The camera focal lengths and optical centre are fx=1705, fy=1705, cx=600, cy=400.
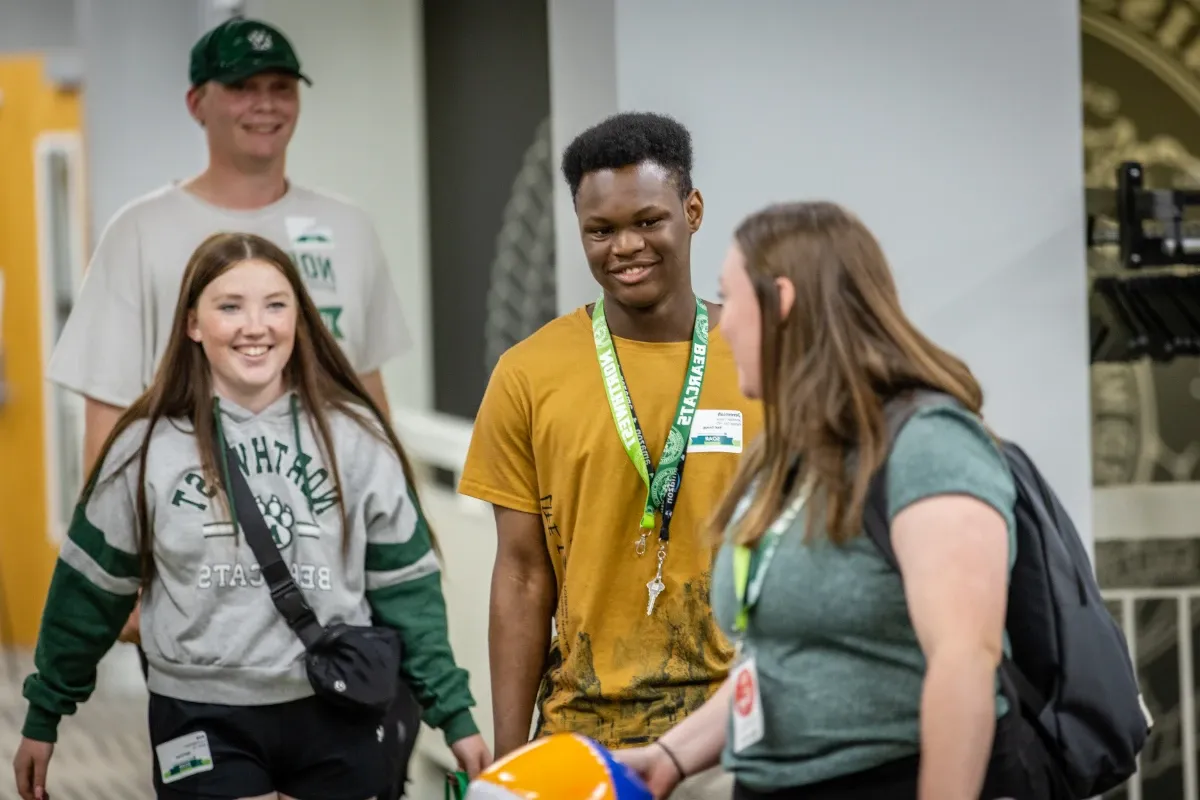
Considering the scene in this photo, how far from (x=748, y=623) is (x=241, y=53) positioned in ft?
7.75

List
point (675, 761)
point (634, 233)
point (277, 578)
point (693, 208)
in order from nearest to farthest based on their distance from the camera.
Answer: point (675, 761)
point (634, 233)
point (693, 208)
point (277, 578)

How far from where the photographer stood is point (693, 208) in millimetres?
2783

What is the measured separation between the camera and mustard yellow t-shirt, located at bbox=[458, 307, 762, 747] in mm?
2658

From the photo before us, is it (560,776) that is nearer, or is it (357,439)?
(560,776)

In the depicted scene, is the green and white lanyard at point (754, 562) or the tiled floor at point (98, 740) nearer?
the green and white lanyard at point (754, 562)

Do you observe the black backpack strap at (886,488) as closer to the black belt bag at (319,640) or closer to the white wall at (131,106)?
the black belt bag at (319,640)

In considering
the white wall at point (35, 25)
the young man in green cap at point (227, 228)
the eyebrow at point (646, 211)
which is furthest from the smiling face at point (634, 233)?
the white wall at point (35, 25)

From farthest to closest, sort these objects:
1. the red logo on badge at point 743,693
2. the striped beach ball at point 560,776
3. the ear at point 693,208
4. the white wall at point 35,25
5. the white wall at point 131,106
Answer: the white wall at point 35,25 < the white wall at point 131,106 < the ear at point 693,208 < the striped beach ball at point 560,776 < the red logo on badge at point 743,693

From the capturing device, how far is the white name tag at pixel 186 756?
2.95m

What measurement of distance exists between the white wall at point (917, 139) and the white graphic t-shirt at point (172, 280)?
473 mm

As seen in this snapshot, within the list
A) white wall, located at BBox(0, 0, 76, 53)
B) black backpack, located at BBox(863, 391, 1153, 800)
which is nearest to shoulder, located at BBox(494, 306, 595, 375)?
black backpack, located at BBox(863, 391, 1153, 800)

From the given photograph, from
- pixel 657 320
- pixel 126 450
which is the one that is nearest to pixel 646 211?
pixel 657 320

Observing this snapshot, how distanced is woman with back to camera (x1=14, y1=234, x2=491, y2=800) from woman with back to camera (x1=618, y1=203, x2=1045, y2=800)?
1.13 m

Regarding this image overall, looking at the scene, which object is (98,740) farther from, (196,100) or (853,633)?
(853,633)
